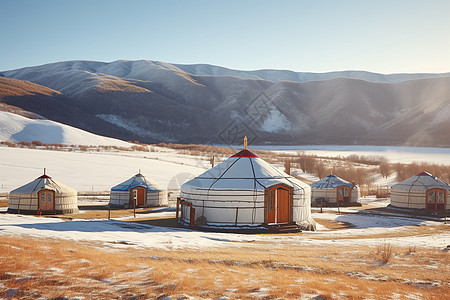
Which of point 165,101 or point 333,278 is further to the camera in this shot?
point 165,101

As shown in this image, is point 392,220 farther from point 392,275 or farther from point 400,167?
point 400,167

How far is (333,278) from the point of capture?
23.1 ft

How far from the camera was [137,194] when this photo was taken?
24.7 m

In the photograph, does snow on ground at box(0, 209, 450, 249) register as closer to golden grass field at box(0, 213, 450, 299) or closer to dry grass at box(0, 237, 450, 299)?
golden grass field at box(0, 213, 450, 299)

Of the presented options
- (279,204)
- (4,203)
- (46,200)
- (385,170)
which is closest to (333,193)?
(279,204)

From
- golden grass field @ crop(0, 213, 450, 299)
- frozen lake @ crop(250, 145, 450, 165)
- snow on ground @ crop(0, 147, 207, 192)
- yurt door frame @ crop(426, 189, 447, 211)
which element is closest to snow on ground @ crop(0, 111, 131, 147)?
snow on ground @ crop(0, 147, 207, 192)

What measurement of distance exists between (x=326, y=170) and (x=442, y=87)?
306ft

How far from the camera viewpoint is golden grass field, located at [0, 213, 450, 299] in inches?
235

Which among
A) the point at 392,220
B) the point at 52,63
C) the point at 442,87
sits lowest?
the point at 392,220

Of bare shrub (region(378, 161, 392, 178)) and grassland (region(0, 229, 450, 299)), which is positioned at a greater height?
bare shrub (region(378, 161, 392, 178))

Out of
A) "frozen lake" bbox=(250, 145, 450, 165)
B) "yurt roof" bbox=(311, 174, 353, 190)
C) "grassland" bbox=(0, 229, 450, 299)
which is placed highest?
"frozen lake" bbox=(250, 145, 450, 165)

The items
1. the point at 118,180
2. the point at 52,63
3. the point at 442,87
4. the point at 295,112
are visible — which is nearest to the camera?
the point at 118,180

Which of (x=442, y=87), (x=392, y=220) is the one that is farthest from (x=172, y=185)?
(x=442, y=87)

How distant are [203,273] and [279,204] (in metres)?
9.24
